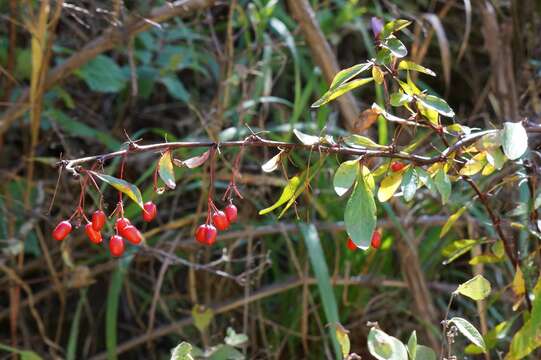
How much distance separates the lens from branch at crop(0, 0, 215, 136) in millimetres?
1719

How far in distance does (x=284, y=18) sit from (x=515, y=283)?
1213mm

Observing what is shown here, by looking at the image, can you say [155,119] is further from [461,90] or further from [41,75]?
[461,90]

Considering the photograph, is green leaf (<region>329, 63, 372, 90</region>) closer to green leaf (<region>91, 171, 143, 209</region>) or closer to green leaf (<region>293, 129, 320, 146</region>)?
green leaf (<region>293, 129, 320, 146</region>)

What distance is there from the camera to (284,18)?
7.51 ft

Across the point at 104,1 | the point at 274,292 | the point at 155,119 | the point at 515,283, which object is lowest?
the point at 274,292

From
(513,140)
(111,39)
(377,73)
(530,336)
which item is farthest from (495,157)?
(111,39)

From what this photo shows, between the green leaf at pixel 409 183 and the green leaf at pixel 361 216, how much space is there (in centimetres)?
6

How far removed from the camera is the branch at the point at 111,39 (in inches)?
67.7

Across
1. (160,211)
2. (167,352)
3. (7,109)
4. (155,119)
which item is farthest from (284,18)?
(167,352)

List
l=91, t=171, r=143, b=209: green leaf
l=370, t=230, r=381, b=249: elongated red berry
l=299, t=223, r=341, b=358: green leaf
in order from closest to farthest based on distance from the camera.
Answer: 1. l=91, t=171, r=143, b=209: green leaf
2. l=370, t=230, r=381, b=249: elongated red berry
3. l=299, t=223, r=341, b=358: green leaf

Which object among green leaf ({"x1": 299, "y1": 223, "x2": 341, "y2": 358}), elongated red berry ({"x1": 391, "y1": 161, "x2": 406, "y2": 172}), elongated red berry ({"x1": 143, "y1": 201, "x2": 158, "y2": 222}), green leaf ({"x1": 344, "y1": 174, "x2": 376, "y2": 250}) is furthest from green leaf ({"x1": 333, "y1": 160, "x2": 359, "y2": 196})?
green leaf ({"x1": 299, "y1": 223, "x2": 341, "y2": 358})

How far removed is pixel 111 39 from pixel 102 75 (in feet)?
0.95

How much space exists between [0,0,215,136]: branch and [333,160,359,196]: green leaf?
770 mm

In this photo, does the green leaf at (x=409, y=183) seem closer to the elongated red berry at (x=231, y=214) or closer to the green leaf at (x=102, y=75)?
→ the elongated red berry at (x=231, y=214)
